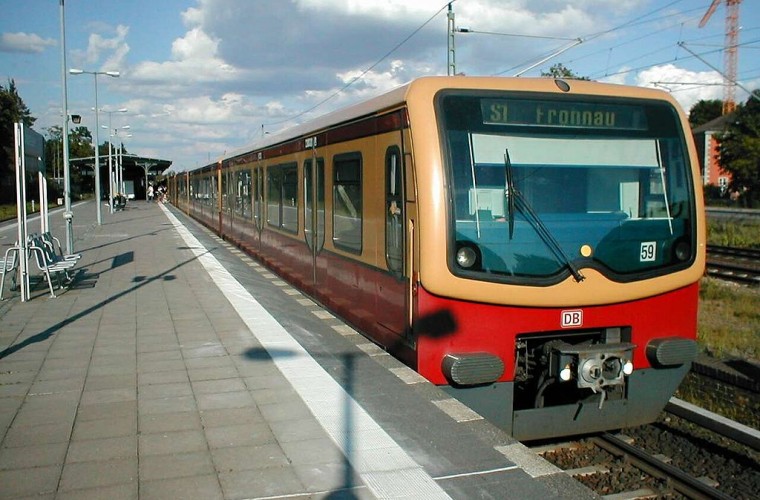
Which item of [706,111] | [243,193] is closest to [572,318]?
[243,193]

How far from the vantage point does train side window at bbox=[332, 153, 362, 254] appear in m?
8.08

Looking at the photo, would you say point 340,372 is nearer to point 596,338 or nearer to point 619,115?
point 596,338

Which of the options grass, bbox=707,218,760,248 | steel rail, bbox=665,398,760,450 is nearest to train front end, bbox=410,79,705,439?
steel rail, bbox=665,398,760,450

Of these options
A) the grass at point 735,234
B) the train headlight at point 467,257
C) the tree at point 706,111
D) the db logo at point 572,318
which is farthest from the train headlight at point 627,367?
the tree at point 706,111

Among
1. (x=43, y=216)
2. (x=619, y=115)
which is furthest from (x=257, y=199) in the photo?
(x=619, y=115)

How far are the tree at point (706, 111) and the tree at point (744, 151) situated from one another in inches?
1561

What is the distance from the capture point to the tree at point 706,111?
99312 mm

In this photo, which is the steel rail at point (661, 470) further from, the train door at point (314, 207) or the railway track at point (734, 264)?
the railway track at point (734, 264)

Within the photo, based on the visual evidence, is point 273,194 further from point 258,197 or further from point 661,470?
point 661,470

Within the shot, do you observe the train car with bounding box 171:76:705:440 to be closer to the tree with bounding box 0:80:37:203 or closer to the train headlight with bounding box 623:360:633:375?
the train headlight with bounding box 623:360:633:375

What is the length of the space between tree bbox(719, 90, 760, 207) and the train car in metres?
55.8

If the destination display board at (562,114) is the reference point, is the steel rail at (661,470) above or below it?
below

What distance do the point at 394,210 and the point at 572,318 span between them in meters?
1.75

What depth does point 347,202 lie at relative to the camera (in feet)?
28.2
